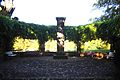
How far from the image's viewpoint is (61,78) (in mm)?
14086

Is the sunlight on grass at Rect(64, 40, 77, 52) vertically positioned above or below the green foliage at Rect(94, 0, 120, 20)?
below

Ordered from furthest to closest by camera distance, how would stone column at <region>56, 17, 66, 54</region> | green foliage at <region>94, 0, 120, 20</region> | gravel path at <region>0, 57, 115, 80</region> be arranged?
green foliage at <region>94, 0, 120, 20</region> → stone column at <region>56, 17, 66, 54</region> → gravel path at <region>0, 57, 115, 80</region>

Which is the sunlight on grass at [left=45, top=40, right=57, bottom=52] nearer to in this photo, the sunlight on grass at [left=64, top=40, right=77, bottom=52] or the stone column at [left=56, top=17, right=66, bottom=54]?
the sunlight on grass at [left=64, top=40, right=77, bottom=52]

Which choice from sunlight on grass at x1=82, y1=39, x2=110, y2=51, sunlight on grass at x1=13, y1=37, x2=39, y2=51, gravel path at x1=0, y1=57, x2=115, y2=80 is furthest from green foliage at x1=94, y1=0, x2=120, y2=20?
gravel path at x1=0, y1=57, x2=115, y2=80

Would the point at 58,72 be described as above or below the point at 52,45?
below

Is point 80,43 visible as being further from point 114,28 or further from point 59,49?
point 114,28

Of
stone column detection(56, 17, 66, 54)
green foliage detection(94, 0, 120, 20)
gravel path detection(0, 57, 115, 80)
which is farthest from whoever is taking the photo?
green foliage detection(94, 0, 120, 20)

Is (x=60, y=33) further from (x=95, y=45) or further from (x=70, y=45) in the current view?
(x=70, y=45)

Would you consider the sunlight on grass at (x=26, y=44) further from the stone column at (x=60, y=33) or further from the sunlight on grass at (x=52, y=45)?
the stone column at (x=60, y=33)

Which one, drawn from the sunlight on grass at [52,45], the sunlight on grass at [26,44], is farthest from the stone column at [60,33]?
the sunlight on grass at [26,44]

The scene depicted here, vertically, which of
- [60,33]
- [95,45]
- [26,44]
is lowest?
[95,45]

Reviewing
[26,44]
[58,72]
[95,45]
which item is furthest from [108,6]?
[58,72]

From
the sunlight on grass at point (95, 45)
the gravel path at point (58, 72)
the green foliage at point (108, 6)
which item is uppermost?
the green foliage at point (108, 6)

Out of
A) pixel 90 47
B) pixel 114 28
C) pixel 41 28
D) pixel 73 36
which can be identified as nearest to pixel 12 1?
pixel 41 28
